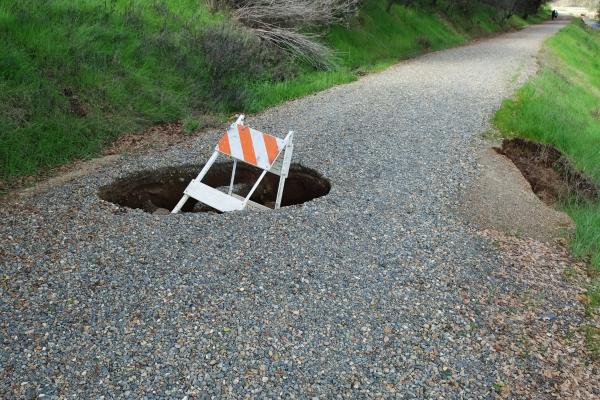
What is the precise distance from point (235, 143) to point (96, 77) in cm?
377

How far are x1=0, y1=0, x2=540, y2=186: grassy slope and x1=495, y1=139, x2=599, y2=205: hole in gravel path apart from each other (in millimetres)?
4982

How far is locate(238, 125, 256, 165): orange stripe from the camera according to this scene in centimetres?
608

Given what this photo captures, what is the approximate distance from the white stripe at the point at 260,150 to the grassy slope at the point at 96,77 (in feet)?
9.22

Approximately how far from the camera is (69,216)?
529 centimetres

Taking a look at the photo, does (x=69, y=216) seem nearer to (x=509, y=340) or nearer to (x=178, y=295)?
(x=178, y=295)

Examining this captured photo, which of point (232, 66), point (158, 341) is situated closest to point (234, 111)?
point (232, 66)

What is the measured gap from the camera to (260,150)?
19.9 ft

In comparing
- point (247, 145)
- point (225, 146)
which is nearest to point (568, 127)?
point (247, 145)

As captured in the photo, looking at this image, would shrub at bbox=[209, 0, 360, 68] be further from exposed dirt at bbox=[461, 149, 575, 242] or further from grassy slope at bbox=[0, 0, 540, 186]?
exposed dirt at bbox=[461, 149, 575, 242]

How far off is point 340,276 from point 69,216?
289 cm

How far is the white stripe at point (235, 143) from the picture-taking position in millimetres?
6164

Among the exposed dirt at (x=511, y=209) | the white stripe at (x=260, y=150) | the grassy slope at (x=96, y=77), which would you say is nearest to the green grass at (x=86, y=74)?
the grassy slope at (x=96, y=77)

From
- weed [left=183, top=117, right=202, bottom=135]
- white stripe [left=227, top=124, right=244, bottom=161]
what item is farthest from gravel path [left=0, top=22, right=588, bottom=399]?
weed [left=183, top=117, right=202, bottom=135]

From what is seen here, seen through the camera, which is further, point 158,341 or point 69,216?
point 69,216
